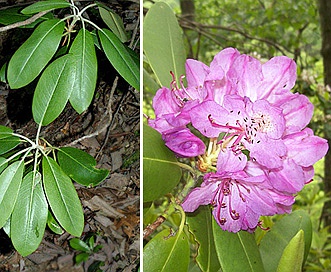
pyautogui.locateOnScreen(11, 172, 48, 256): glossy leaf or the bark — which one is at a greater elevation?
pyautogui.locateOnScreen(11, 172, 48, 256): glossy leaf

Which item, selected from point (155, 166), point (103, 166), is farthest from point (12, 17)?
point (103, 166)

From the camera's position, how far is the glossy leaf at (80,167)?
542mm

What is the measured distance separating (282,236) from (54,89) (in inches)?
11.4

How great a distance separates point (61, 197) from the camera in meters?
0.55

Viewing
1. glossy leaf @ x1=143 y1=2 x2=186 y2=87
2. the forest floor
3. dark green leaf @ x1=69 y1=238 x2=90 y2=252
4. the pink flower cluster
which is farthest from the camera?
dark green leaf @ x1=69 y1=238 x2=90 y2=252

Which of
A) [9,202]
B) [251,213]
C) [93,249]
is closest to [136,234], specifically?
[93,249]

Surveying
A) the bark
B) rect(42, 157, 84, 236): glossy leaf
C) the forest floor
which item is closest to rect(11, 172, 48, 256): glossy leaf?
rect(42, 157, 84, 236): glossy leaf

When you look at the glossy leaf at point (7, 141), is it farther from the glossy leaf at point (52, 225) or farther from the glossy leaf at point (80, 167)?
the glossy leaf at point (52, 225)

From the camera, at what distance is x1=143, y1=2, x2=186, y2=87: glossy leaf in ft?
1.55

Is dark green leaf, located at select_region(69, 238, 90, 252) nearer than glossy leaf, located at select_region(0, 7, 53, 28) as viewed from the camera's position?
No

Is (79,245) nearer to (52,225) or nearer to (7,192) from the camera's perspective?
(52,225)

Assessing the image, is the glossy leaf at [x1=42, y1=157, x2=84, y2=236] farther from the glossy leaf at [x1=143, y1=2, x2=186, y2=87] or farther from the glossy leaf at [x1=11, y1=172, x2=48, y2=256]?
the glossy leaf at [x1=143, y1=2, x2=186, y2=87]

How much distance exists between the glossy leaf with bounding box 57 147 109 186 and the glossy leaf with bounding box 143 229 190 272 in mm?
114

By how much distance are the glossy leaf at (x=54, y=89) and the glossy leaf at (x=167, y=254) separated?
183mm
